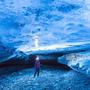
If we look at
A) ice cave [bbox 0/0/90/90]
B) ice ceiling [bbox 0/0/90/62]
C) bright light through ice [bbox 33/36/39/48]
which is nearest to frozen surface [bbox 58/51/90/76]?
ice cave [bbox 0/0/90/90]

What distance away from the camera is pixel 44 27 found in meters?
2.69

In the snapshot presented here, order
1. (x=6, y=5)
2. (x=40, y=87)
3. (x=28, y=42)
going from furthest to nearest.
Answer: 1. (x=6, y=5)
2. (x=28, y=42)
3. (x=40, y=87)

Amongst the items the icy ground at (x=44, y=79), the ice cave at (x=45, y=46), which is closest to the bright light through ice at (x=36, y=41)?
the ice cave at (x=45, y=46)

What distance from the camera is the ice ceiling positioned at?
2.62 m

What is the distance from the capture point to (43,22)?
8.93 feet

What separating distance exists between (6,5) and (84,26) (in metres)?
0.99

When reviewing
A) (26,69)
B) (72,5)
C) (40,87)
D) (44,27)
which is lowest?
(40,87)

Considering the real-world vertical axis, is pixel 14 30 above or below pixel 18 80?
above

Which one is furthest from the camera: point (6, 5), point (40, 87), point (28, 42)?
point (6, 5)

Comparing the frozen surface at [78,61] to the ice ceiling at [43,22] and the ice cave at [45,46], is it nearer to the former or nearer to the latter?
the ice cave at [45,46]

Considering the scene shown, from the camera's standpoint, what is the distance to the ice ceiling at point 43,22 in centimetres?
262

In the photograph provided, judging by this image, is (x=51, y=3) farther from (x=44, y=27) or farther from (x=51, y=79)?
(x=51, y=79)

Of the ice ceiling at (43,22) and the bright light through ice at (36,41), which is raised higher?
the ice ceiling at (43,22)

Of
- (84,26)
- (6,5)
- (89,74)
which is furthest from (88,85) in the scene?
(6,5)
